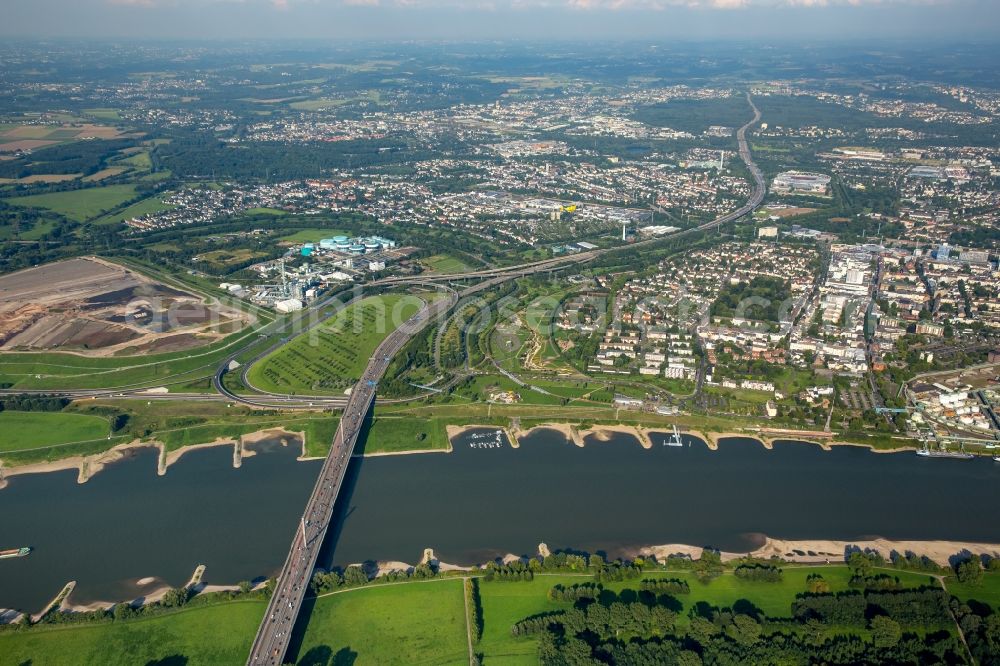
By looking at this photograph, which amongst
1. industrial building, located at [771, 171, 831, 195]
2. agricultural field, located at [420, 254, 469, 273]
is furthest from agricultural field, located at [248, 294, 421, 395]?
industrial building, located at [771, 171, 831, 195]

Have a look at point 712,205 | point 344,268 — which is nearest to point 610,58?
point 712,205

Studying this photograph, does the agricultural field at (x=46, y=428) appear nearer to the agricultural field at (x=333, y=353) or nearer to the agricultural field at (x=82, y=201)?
the agricultural field at (x=333, y=353)

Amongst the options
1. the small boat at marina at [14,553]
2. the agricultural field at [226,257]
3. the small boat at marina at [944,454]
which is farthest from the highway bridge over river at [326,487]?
the small boat at marina at [944,454]

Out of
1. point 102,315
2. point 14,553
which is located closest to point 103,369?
point 102,315

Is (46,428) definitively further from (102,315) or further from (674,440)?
(674,440)

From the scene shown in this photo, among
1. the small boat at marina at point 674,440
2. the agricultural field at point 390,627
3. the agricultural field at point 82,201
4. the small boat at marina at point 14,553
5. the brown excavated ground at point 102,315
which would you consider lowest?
the small boat at marina at point 14,553

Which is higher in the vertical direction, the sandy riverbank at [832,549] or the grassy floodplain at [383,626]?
the sandy riverbank at [832,549]

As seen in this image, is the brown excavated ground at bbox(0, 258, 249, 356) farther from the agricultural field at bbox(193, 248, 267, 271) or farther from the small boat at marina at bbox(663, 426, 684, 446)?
the small boat at marina at bbox(663, 426, 684, 446)
